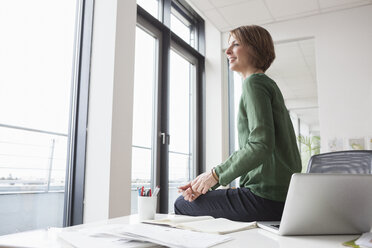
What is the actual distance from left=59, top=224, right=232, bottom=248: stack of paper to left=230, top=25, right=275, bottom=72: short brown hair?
89cm

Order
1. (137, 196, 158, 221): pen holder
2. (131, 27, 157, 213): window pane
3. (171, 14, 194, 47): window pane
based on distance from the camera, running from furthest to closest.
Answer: (171, 14, 194, 47): window pane < (131, 27, 157, 213): window pane < (137, 196, 158, 221): pen holder

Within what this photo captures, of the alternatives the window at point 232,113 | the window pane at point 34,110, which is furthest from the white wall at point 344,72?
the window pane at point 34,110

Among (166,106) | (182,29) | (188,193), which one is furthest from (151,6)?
(188,193)

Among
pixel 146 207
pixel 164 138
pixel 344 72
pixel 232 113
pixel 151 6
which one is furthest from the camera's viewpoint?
pixel 232 113

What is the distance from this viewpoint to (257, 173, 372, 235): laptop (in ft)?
2.25

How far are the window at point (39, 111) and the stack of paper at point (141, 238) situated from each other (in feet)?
3.94

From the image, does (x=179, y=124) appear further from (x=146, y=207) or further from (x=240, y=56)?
(x=146, y=207)

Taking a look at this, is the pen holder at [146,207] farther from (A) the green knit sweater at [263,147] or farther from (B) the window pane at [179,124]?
(B) the window pane at [179,124]

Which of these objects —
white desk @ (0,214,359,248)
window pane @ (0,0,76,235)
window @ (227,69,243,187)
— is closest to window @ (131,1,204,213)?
window @ (227,69,243,187)

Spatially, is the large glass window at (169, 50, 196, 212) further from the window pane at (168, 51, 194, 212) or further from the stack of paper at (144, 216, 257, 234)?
the stack of paper at (144, 216, 257, 234)

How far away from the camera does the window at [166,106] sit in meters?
2.88

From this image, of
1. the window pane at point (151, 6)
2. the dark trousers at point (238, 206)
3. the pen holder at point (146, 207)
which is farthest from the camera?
the window pane at point (151, 6)

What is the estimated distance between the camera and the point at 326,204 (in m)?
0.72

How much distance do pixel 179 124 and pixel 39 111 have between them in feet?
5.82
